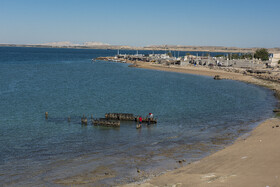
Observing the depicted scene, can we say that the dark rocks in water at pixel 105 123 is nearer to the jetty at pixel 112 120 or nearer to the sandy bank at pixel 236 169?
the jetty at pixel 112 120

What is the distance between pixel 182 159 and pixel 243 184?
7148mm

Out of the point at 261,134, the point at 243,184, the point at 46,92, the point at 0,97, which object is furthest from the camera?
the point at 46,92

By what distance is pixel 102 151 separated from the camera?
25.4 metres

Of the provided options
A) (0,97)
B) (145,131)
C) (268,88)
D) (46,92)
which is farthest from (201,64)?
(145,131)

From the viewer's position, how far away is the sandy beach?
1720 centimetres

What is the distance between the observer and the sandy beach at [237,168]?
17203 mm

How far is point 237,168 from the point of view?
19.5m

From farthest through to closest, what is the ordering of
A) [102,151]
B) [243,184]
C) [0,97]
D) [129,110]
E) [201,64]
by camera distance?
[201,64]
[0,97]
[129,110]
[102,151]
[243,184]

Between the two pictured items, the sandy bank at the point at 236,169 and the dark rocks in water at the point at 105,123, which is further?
the dark rocks in water at the point at 105,123

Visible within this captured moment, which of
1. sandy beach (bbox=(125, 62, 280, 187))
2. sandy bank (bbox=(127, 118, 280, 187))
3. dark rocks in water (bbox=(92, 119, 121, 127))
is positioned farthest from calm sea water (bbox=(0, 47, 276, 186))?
sandy bank (bbox=(127, 118, 280, 187))

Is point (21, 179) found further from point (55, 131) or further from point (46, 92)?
point (46, 92)

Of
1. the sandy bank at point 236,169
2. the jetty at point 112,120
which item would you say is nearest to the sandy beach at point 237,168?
the sandy bank at point 236,169

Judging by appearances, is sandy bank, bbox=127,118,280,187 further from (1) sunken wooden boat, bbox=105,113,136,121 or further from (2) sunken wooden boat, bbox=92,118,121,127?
(1) sunken wooden boat, bbox=105,113,136,121

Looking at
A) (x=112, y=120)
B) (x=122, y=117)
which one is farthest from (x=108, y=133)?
(x=122, y=117)
